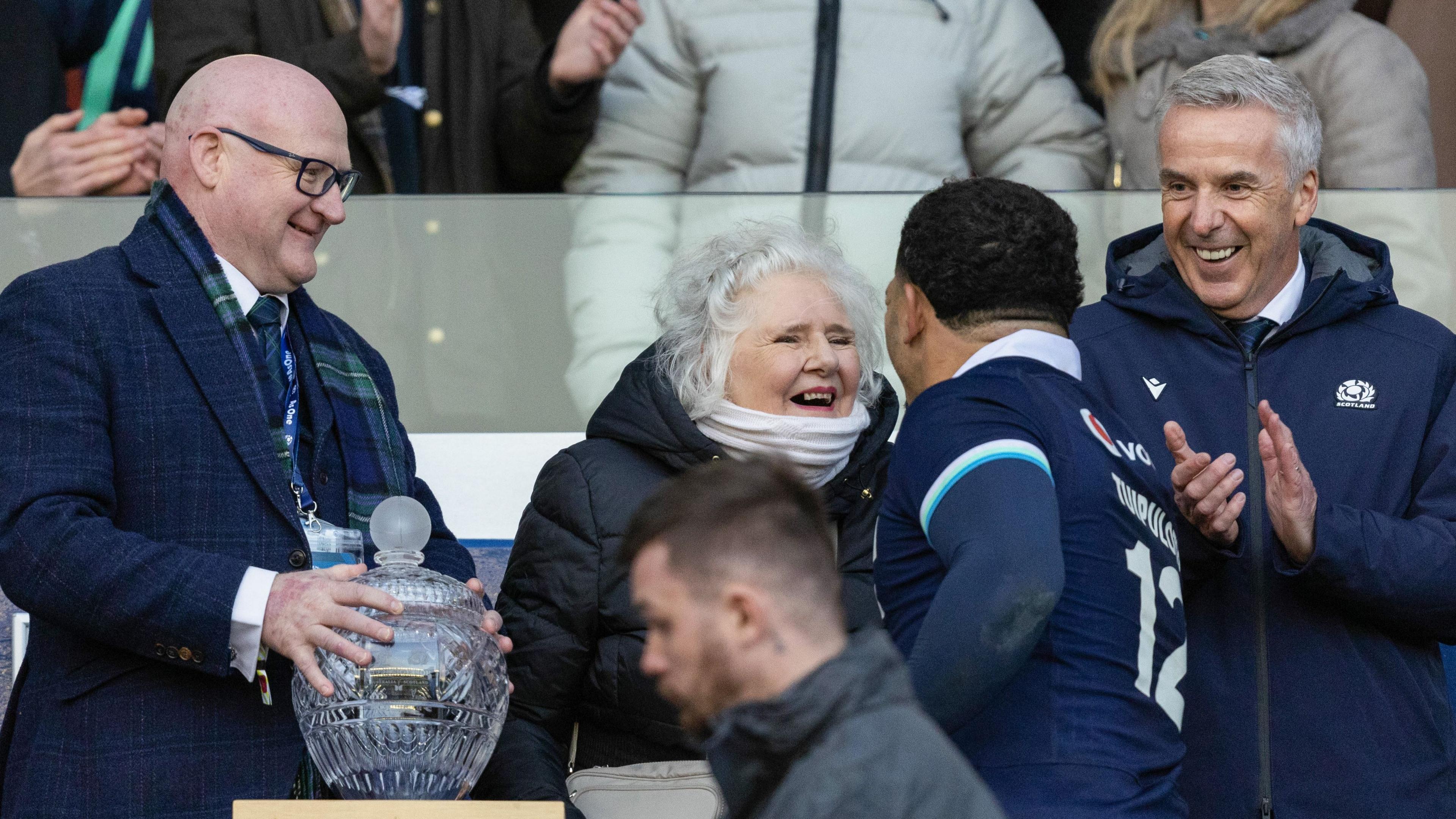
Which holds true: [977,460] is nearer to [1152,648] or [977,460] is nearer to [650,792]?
[1152,648]

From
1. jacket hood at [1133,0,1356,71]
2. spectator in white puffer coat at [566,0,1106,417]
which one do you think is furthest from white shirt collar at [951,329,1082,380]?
jacket hood at [1133,0,1356,71]

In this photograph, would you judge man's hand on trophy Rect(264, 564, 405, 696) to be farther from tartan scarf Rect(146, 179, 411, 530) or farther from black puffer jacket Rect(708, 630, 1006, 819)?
black puffer jacket Rect(708, 630, 1006, 819)

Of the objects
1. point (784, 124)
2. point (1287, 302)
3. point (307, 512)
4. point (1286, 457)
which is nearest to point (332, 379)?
point (307, 512)

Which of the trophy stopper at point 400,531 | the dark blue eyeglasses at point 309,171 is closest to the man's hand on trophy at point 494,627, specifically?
the trophy stopper at point 400,531

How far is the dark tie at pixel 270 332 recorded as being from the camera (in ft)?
8.63

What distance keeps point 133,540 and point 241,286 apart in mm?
517

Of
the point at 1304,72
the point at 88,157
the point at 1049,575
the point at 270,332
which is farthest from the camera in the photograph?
the point at 88,157

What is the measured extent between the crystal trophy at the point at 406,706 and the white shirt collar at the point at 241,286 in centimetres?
51

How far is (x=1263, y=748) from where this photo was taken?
8.80 feet

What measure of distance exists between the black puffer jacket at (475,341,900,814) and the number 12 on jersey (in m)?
0.67

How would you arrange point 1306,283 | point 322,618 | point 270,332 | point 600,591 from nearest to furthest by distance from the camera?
1. point 322,618
2. point 270,332
3. point 600,591
4. point 1306,283

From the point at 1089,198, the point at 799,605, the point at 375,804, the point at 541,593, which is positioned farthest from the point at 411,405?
the point at 799,605

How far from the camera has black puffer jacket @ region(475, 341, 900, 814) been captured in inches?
111

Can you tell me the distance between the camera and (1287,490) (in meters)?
2.58
